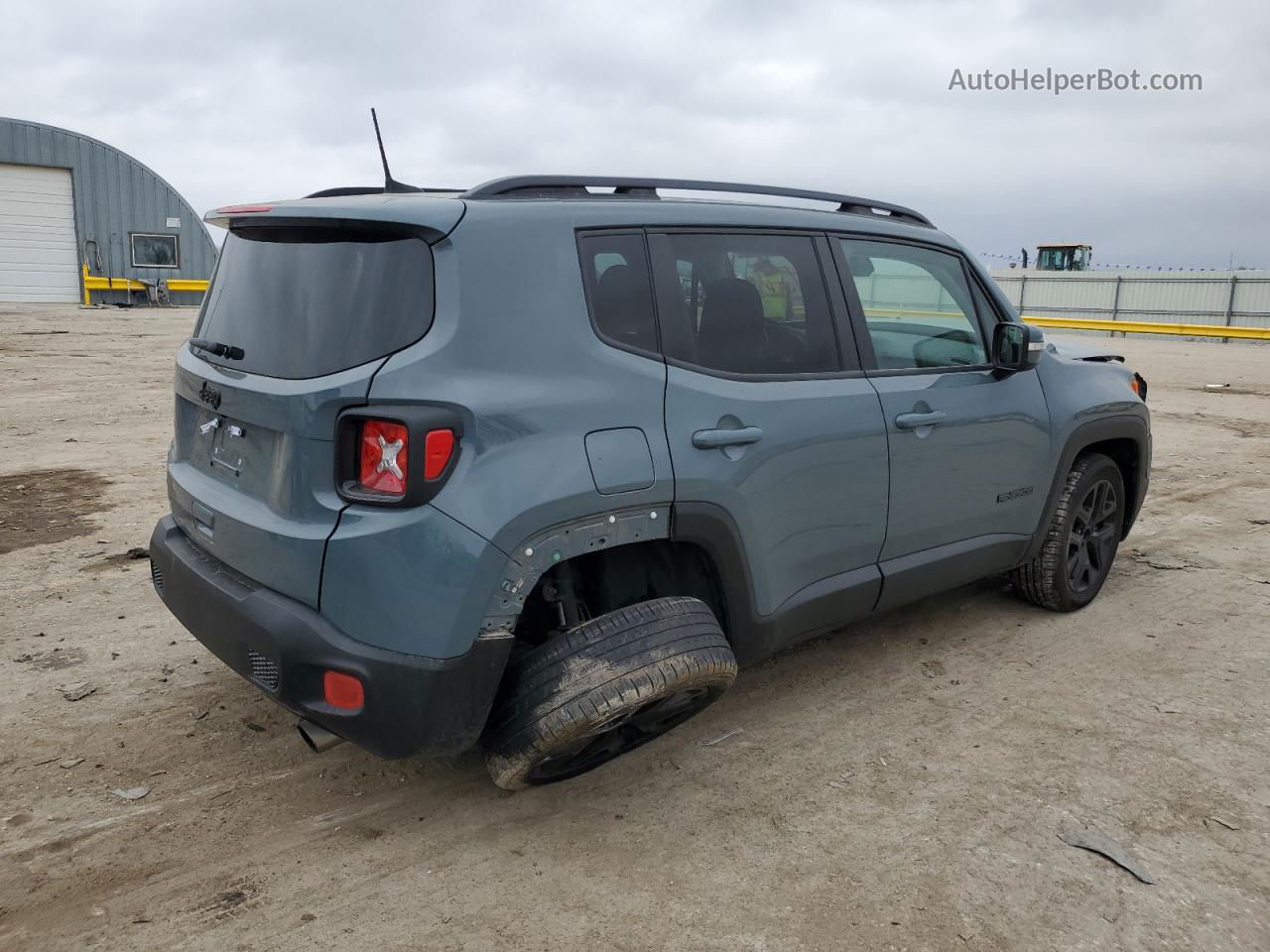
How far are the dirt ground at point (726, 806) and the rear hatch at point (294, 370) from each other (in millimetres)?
813

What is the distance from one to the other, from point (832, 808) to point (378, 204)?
7.28 feet

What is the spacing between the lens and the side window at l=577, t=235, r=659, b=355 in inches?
112

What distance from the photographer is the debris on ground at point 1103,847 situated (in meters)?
2.75

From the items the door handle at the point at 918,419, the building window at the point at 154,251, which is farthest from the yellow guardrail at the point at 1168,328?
the building window at the point at 154,251

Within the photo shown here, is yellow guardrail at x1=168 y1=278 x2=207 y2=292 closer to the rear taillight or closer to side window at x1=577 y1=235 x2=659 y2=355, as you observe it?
side window at x1=577 y1=235 x2=659 y2=355

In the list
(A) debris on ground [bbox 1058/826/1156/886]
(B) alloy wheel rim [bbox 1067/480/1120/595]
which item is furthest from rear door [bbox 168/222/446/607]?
(B) alloy wheel rim [bbox 1067/480/1120/595]

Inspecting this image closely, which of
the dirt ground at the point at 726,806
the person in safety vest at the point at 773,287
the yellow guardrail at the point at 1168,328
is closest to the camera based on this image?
the dirt ground at the point at 726,806

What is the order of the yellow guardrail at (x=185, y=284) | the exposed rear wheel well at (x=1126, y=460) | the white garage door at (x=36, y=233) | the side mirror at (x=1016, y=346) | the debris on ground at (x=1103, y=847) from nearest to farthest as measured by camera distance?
1. the debris on ground at (x=1103, y=847)
2. the side mirror at (x=1016, y=346)
3. the exposed rear wheel well at (x=1126, y=460)
4. the white garage door at (x=36, y=233)
5. the yellow guardrail at (x=185, y=284)

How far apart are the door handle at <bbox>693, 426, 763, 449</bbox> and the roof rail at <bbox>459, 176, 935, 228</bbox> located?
0.80 meters

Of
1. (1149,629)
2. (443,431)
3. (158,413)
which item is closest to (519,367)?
(443,431)

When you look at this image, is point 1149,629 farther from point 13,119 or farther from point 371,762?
point 13,119

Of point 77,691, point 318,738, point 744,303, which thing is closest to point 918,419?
point 744,303

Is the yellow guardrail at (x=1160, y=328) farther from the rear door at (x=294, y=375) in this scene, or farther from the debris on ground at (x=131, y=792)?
the debris on ground at (x=131, y=792)

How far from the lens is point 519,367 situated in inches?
104
